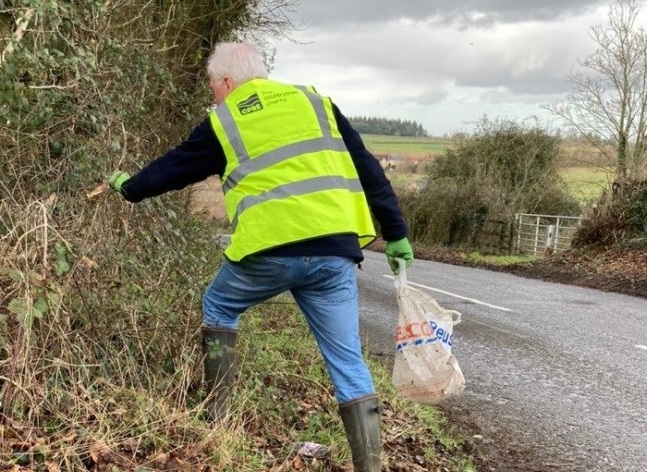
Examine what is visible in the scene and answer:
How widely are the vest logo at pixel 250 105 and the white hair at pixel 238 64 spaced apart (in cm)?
19

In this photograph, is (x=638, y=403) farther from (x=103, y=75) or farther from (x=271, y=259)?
(x=103, y=75)

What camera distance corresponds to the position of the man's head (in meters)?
3.31

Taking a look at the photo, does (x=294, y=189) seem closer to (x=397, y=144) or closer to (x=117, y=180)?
(x=117, y=180)

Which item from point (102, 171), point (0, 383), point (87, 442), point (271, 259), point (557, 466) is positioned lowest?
point (557, 466)

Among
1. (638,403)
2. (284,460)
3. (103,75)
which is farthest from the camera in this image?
(638,403)

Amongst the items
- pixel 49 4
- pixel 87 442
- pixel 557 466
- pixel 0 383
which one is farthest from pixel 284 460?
pixel 49 4

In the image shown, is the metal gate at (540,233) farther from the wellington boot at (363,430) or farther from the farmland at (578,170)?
the wellington boot at (363,430)

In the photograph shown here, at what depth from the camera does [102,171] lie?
3895 mm

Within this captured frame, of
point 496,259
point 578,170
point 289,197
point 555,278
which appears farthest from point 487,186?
point 289,197

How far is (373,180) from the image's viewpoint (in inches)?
138

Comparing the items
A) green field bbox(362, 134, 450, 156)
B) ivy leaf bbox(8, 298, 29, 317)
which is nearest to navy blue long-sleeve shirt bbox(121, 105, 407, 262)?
ivy leaf bbox(8, 298, 29, 317)

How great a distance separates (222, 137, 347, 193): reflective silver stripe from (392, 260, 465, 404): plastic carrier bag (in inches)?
39.0

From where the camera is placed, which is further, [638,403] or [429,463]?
[638,403]

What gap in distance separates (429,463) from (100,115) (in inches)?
114
